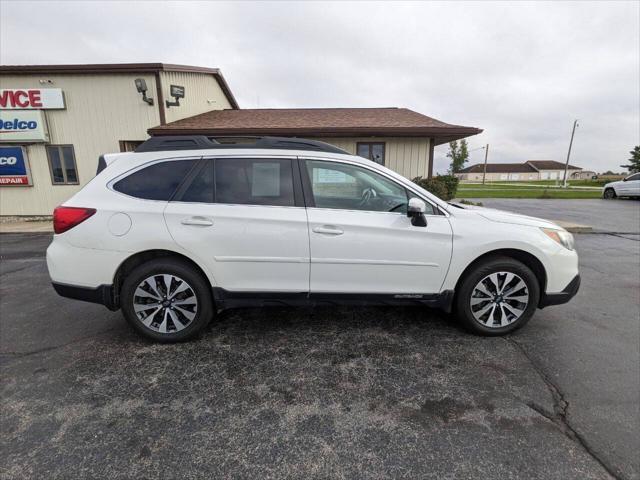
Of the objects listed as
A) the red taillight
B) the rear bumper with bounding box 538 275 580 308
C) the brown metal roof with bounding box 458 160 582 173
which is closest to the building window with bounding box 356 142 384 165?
the rear bumper with bounding box 538 275 580 308

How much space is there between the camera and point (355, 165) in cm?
307

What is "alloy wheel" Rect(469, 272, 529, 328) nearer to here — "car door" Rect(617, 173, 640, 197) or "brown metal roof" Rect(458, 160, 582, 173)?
"car door" Rect(617, 173, 640, 197)

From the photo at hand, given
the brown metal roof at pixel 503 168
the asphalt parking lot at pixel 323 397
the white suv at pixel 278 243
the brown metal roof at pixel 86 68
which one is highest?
the brown metal roof at pixel 503 168

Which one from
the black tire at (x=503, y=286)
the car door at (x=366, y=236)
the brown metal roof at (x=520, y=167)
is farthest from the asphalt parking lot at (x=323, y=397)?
the brown metal roof at (x=520, y=167)

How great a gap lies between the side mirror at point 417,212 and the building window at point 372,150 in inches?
346

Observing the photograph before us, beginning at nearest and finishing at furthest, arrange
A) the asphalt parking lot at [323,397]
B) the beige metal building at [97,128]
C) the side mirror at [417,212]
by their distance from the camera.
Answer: the asphalt parking lot at [323,397] < the side mirror at [417,212] < the beige metal building at [97,128]

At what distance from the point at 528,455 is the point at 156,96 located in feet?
42.3

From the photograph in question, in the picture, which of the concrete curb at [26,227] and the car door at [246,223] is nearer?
the car door at [246,223]

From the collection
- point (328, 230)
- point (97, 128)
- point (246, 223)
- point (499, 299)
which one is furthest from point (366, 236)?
point (97, 128)

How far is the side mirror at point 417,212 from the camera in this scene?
9.04 feet

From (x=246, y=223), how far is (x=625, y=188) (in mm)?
26510

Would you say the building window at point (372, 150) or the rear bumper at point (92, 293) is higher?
the building window at point (372, 150)

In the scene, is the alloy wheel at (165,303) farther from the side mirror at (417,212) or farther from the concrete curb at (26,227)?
the concrete curb at (26,227)

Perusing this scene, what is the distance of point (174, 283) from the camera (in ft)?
9.64
